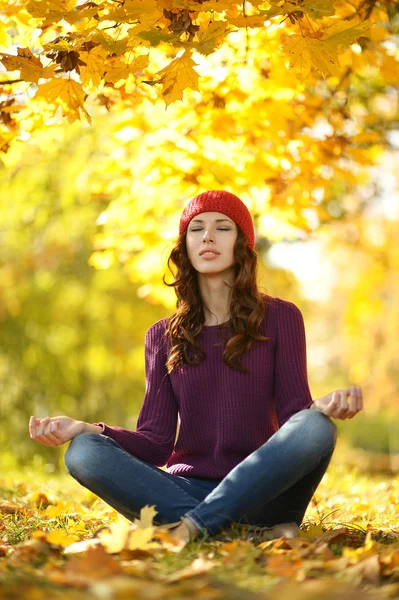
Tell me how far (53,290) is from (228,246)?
8.07 m

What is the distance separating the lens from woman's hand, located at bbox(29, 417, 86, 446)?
2.74m

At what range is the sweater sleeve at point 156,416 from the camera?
3141mm

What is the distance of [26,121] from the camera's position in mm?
3654

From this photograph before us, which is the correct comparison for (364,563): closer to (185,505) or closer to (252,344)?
(185,505)

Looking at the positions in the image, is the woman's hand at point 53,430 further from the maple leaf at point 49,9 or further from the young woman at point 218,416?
the maple leaf at point 49,9

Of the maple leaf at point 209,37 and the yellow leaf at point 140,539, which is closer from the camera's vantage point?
the yellow leaf at point 140,539

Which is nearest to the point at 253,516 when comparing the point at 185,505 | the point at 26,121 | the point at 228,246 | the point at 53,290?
the point at 185,505

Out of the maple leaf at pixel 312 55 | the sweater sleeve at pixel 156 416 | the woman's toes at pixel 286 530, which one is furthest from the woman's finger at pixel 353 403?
the maple leaf at pixel 312 55

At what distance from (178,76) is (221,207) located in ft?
2.33

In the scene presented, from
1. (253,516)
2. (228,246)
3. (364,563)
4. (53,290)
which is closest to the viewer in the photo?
(364,563)

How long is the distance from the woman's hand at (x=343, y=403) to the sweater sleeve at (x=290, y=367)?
29 cm

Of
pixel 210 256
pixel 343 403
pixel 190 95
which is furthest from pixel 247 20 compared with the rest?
pixel 190 95

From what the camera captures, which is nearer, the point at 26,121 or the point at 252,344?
the point at 252,344

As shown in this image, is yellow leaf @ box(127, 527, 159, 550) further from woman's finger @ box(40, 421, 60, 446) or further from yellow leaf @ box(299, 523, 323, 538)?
yellow leaf @ box(299, 523, 323, 538)
